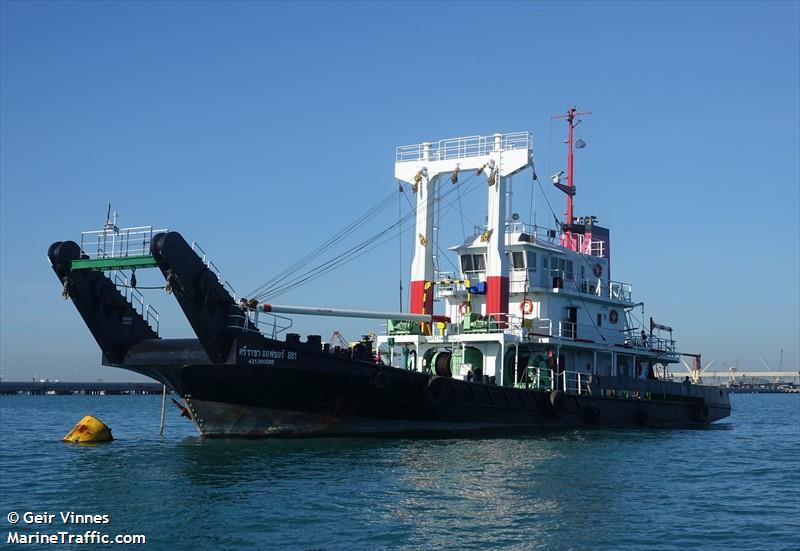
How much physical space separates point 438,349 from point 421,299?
1.88m

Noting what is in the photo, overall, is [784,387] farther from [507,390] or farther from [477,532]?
[477,532]

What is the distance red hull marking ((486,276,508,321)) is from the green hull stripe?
1219cm

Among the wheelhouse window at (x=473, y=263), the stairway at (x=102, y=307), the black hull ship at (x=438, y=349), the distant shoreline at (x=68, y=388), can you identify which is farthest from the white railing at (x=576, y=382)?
the distant shoreline at (x=68, y=388)

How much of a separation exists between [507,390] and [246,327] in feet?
30.5

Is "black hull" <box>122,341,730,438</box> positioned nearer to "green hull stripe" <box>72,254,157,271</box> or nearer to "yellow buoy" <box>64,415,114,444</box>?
"yellow buoy" <box>64,415,114,444</box>

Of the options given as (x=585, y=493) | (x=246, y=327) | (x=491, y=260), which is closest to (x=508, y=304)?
(x=491, y=260)

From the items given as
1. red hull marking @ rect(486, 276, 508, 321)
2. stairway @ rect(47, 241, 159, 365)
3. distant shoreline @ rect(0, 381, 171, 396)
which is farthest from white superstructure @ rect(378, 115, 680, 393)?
distant shoreline @ rect(0, 381, 171, 396)

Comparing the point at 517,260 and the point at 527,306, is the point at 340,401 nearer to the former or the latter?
the point at 527,306

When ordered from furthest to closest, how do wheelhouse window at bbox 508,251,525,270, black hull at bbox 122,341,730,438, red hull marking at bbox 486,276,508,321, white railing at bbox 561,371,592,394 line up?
wheelhouse window at bbox 508,251,525,270, white railing at bbox 561,371,592,394, red hull marking at bbox 486,276,508,321, black hull at bbox 122,341,730,438

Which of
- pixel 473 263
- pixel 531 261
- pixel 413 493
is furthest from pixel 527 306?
pixel 413 493

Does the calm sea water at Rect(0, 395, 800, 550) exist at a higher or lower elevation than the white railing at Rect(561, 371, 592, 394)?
lower

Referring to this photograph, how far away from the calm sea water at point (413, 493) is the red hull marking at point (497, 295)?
532 centimetres

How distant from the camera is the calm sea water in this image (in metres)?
13.6

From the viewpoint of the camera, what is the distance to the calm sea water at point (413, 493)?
13.6 m
